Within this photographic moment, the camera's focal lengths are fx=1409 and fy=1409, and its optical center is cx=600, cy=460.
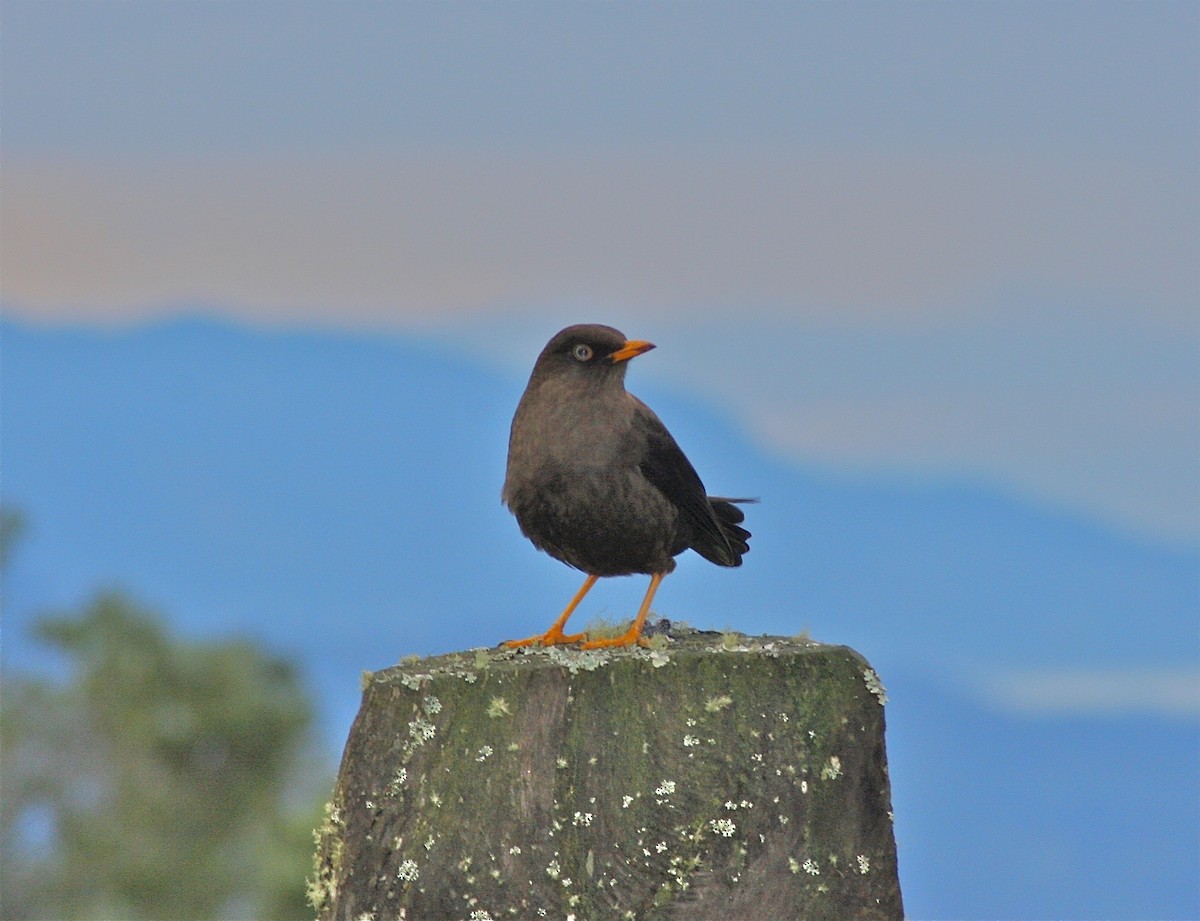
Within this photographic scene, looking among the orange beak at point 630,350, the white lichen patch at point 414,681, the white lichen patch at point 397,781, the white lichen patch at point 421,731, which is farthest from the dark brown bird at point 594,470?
the white lichen patch at point 397,781

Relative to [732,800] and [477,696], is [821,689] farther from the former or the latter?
[477,696]

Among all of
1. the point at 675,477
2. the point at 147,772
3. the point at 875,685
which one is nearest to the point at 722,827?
the point at 875,685

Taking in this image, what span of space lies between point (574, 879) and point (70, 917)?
1677 cm

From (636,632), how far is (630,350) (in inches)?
62.4

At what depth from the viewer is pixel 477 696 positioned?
6219 millimetres

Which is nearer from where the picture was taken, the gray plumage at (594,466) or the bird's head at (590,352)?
the gray plumage at (594,466)

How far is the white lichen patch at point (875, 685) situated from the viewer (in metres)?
6.47

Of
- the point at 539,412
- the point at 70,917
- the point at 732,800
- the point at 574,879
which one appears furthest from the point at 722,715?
the point at 70,917

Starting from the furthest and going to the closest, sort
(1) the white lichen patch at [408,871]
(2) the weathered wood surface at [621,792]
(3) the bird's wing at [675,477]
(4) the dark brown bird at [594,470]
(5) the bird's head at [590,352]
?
(3) the bird's wing at [675,477] → (5) the bird's head at [590,352] → (4) the dark brown bird at [594,470] → (1) the white lichen patch at [408,871] → (2) the weathered wood surface at [621,792]

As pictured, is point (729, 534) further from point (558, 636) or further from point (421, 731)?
point (421, 731)

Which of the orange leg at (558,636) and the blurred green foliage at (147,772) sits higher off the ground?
the blurred green foliage at (147,772)

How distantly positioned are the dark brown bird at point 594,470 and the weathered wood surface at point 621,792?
1444 millimetres

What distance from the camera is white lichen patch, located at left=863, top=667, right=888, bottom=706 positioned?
6469mm

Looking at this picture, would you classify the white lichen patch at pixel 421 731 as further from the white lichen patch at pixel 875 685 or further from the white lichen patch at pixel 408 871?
the white lichen patch at pixel 875 685
